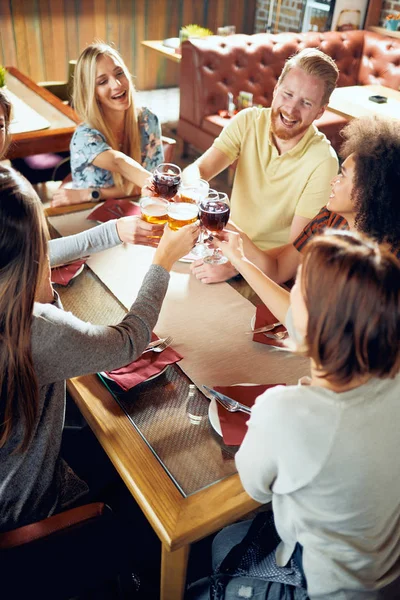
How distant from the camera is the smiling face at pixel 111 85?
2260 mm

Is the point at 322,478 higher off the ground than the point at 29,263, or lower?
lower

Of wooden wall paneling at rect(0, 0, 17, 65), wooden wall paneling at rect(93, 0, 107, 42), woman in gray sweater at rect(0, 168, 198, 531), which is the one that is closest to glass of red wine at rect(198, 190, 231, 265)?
woman in gray sweater at rect(0, 168, 198, 531)

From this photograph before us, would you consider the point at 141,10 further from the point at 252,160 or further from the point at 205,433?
the point at 205,433

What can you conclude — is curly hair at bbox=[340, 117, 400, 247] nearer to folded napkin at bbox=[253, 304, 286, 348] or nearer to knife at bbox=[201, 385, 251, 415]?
folded napkin at bbox=[253, 304, 286, 348]

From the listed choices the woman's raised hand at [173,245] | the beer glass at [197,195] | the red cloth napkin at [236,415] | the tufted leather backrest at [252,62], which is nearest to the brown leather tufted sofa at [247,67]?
the tufted leather backrest at [252,62]

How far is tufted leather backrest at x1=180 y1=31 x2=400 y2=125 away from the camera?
4.30m

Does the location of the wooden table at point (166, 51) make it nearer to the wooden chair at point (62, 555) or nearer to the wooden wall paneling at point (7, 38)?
the wooden wall paneling at point (7, 38)

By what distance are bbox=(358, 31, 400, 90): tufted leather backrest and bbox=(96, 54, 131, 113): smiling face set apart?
320cm

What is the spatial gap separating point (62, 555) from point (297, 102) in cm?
169

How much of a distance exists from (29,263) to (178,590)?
751mm

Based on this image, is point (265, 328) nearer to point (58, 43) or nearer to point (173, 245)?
point (173, 245)

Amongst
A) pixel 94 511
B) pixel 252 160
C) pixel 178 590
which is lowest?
pixel 178 590


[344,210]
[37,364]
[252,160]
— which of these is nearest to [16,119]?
[252,160]

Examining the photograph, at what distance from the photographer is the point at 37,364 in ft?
3.43
